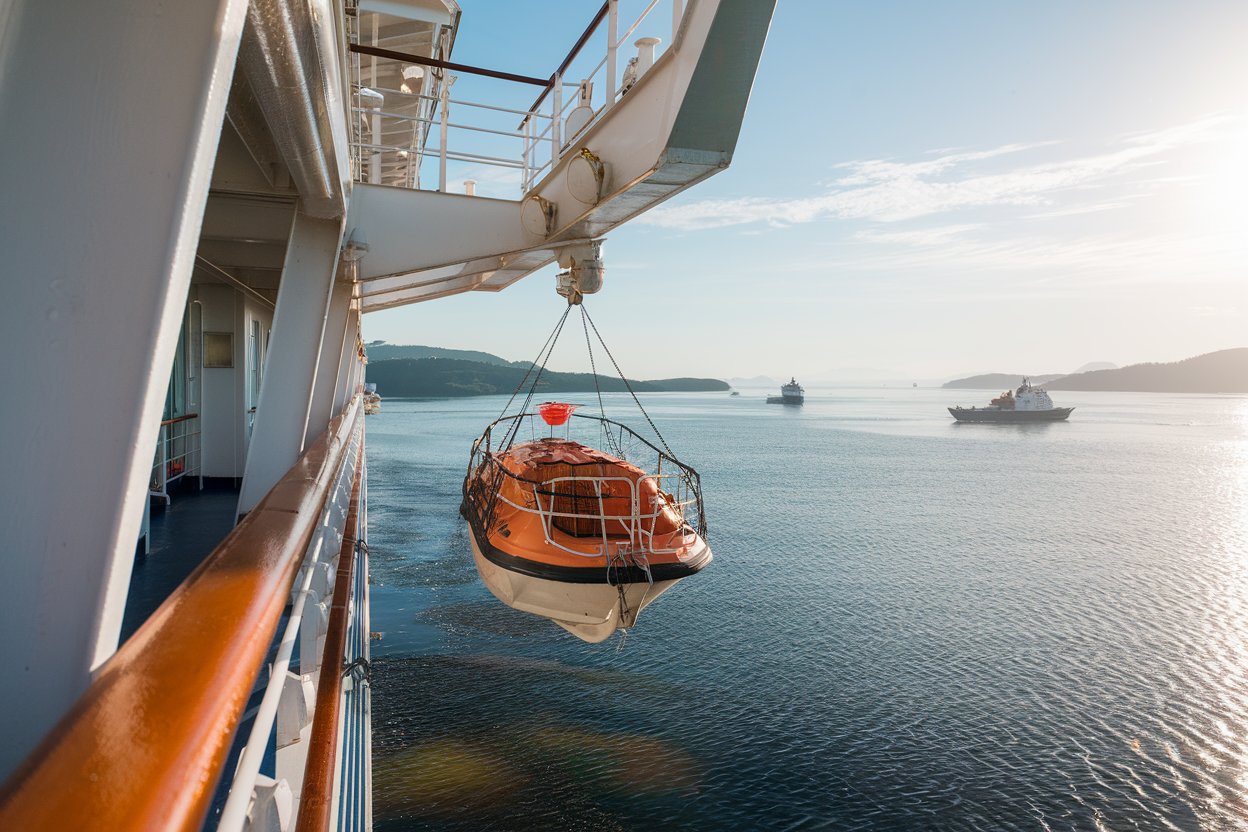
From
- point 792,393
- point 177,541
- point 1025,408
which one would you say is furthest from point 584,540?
point 792,393

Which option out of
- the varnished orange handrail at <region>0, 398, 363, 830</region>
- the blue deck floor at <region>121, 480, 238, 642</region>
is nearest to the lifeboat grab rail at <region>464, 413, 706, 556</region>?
the blue deck floor at <region>121, 480, 238, 642</region>

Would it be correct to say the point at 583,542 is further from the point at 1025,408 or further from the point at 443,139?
the point at 1025,408

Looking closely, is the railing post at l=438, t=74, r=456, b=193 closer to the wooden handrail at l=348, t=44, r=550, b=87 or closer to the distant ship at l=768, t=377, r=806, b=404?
the wooden handrail at l=348, t=44, r=550, b=87

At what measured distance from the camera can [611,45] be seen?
16.6ft

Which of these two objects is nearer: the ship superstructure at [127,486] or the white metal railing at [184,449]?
the ship superstructure at [127,486]

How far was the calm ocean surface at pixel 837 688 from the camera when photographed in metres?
8.98

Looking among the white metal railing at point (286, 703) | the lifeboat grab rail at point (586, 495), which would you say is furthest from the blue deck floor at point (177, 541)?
the lifeboat grab rail at point (586, 495)

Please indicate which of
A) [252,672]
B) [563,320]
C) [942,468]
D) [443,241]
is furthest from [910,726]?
[942,468]

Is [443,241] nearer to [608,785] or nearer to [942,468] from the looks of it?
[608,785]

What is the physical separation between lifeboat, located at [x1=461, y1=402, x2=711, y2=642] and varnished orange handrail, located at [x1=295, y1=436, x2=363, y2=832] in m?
2.94

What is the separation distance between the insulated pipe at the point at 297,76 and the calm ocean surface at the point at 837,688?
711 cm

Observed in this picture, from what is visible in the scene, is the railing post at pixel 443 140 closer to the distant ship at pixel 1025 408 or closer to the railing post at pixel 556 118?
the railing post at pixel 556 118

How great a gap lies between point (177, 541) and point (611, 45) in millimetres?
4994

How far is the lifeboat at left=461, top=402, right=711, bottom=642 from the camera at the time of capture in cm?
636
